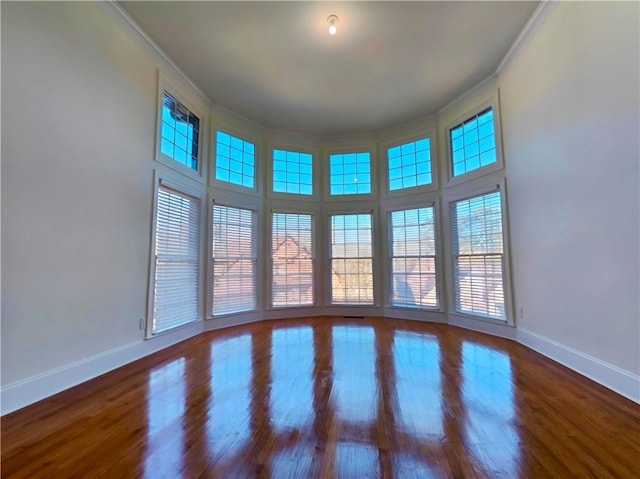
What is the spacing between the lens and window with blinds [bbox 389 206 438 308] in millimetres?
5316

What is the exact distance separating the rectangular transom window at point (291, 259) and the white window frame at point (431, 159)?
1742 millimetres

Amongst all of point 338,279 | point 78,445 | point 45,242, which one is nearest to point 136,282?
point 45,242

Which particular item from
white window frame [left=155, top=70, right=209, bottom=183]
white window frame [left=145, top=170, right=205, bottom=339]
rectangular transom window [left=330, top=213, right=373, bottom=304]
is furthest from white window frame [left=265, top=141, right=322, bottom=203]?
white window frame [left=145, top=170, right=205, bottom=339]

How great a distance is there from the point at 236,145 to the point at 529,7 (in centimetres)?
435

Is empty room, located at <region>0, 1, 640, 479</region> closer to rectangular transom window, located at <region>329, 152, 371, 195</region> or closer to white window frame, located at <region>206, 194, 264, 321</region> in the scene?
white window frame, located at <region>206, 194, 264, 321</region>

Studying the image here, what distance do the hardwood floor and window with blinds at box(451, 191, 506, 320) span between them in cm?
118

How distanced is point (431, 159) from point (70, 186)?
5168mm

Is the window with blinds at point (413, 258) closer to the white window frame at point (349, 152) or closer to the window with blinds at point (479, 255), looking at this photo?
the window with blinds at point (479, 255)

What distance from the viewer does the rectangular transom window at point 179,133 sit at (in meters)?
3.90

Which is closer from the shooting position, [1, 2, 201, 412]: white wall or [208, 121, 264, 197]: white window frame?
[1, 2, 201, 412]: white wall

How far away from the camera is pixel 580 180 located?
2.74 metres

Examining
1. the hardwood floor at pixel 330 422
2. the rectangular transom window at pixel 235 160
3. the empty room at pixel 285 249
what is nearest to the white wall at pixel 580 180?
the empty room at pixel 285 249

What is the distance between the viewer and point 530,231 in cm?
357

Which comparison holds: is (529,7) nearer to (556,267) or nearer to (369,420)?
(556,267)
